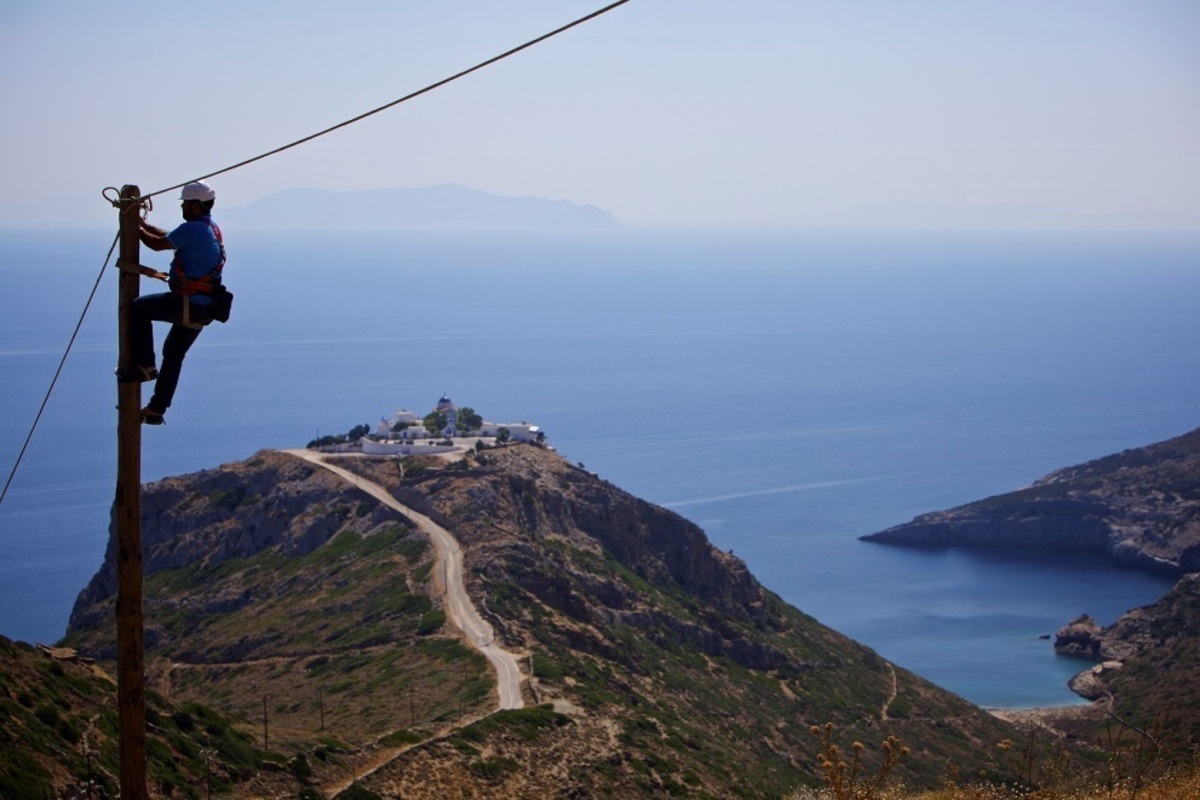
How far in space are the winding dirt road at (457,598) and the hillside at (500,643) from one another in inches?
15.9

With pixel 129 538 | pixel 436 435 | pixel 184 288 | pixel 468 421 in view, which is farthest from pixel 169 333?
pixel 468 421

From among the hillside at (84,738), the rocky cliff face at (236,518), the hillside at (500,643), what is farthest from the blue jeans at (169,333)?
the rocky cliff face at (236,518)

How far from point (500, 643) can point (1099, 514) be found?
293 ft

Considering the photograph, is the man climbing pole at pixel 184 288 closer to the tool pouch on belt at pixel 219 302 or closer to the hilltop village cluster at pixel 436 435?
the tool pouch on belt at pixel 219 302

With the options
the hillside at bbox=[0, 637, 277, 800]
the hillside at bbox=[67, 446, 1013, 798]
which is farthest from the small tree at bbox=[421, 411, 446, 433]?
the hillside at bbox=[0, 637, 277, 800]

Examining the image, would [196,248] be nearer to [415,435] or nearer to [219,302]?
[219,302]

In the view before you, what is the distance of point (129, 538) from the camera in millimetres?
8242

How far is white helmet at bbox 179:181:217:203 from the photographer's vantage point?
8219mm

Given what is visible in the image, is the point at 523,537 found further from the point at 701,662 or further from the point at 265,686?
the point at 265,686

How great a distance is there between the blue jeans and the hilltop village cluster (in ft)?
185

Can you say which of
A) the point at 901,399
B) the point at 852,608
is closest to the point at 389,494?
the point at 852,608

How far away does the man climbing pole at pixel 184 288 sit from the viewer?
8203 millimetres

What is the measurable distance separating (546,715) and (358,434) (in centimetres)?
4287

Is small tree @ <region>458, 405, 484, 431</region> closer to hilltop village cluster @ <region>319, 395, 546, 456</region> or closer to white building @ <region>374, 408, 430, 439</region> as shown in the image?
hilltop village cluster @ <region>319, 395, 546, 456</region>
